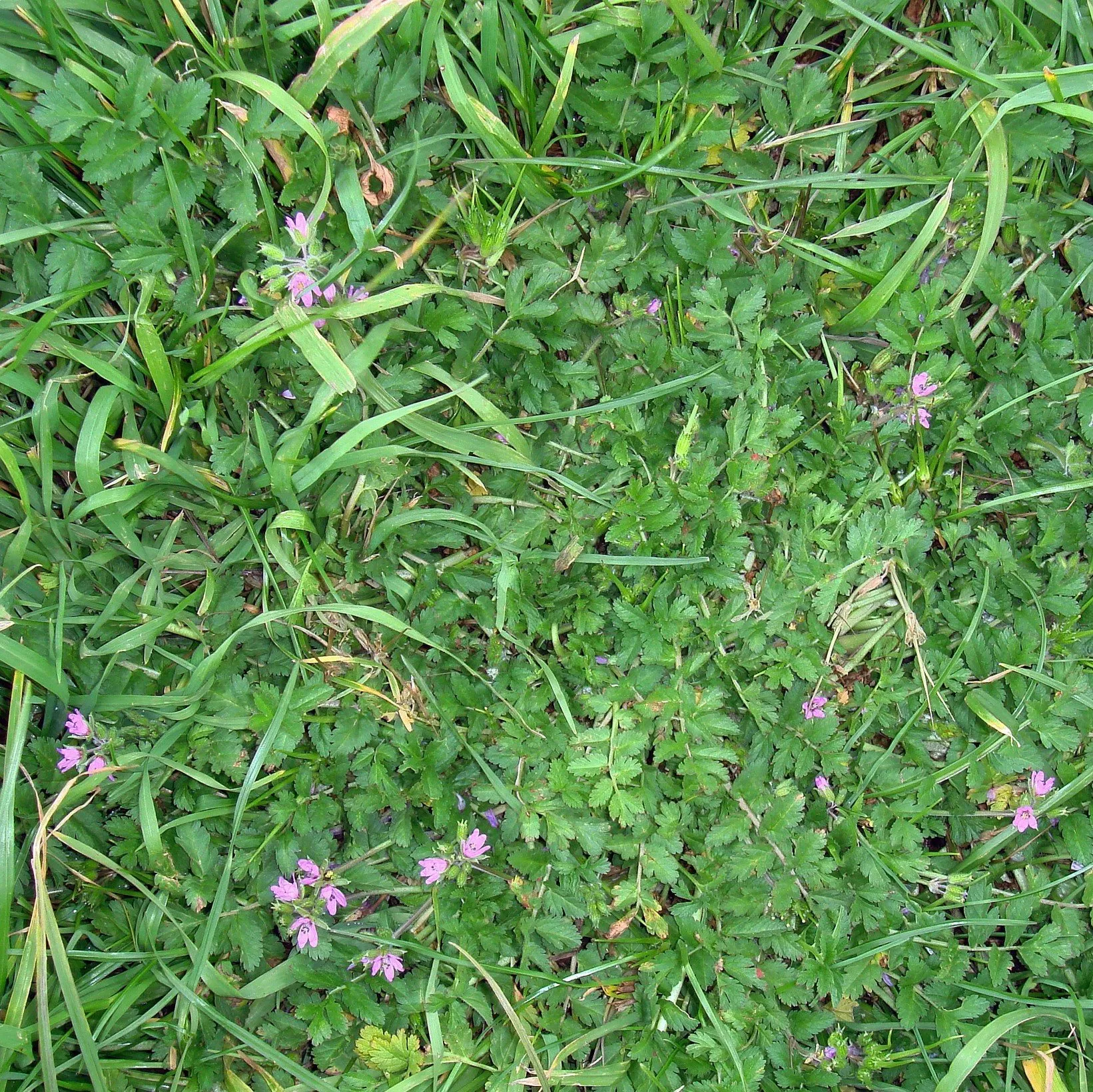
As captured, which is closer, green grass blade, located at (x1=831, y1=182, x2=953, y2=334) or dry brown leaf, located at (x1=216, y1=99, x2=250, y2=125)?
dry brown leaf, located at (x1=216, y1=99, x2=250, y2=125)

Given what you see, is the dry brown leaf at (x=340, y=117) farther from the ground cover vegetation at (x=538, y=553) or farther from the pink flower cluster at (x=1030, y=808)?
the pink flower cluster at (x=1030, y=808)

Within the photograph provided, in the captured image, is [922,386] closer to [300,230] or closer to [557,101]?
[557,101]

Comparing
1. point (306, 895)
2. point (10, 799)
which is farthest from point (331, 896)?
point (10, 799)

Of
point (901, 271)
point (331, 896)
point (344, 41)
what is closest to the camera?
point (344, 41)

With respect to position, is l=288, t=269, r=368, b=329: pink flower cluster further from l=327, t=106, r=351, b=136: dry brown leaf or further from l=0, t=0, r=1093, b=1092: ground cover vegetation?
l=327, t=106, r=351, b=136: dry brown leaf

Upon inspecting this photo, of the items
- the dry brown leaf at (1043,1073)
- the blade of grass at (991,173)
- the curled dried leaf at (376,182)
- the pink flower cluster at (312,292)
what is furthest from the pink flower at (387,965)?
the blade of grass at (991,173)

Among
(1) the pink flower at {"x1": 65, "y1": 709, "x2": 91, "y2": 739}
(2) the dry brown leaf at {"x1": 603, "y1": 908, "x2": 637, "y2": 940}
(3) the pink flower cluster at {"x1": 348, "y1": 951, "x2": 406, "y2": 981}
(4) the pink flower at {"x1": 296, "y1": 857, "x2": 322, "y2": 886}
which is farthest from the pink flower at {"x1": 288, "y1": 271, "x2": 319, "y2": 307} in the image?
(2) the dry brown leaf at {"x1": 603, "y1": 908, "x2": 637, "y2": 940}
